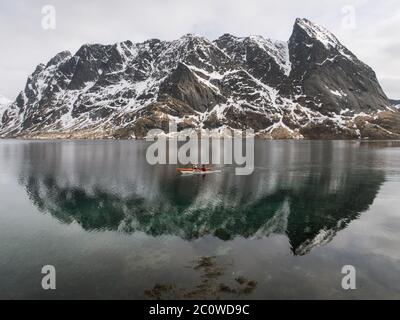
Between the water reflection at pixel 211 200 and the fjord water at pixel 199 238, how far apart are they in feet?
0.90

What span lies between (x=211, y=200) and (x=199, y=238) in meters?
26.6

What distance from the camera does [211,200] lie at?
79.8 metres

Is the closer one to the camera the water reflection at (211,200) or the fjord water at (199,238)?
the fjord water at (199,238)

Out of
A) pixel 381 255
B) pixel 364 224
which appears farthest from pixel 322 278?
pixel 364 224

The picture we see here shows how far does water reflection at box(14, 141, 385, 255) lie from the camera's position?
58719 mm

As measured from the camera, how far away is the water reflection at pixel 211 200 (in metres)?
58.7

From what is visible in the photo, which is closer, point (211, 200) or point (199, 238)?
point (199, 238)

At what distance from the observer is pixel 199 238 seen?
175ft

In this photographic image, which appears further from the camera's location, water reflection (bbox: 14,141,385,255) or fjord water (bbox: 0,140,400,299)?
water reflection (bbox: 14,141,385,255)

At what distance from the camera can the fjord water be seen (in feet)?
121

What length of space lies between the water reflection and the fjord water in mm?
274

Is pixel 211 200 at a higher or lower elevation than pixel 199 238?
higher

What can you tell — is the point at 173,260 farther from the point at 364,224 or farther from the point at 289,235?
the point at 364,224

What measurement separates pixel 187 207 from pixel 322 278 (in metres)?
37.9
